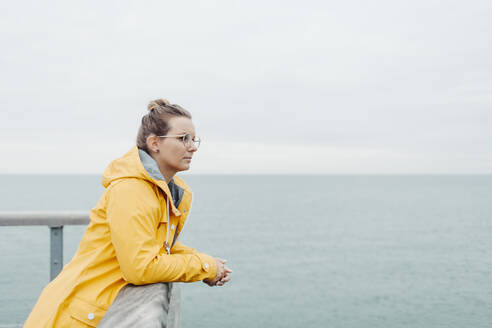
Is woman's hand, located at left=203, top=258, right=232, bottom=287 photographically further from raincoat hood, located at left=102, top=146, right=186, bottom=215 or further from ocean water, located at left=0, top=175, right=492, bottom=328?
ocean water, located at left=0, top=175, right=492, bottom=328

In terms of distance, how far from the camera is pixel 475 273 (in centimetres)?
2902

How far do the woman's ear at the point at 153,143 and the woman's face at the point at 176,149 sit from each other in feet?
0.05

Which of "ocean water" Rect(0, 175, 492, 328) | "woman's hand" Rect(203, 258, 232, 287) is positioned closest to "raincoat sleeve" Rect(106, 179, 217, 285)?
"woman's hand" Rect(203, 258, 232, 287)

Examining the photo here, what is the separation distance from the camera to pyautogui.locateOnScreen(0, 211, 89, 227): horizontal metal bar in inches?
98.9

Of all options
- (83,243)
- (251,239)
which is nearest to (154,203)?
(83,243)

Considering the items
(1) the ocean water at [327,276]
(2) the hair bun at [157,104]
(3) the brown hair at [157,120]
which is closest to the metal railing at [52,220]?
(3) the brown hair at [157,120]

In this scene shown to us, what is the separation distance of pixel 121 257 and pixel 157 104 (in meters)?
0.90

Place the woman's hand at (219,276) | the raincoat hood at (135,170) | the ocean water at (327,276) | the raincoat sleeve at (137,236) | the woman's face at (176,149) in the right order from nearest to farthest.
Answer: the raincoat sleeve at (137,236) < the raincoat hood at (135,170) < the woman's hand at (219,276) < the woman's face at (176,149) < the ocean water at (327,276)

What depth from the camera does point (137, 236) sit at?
1.62 m

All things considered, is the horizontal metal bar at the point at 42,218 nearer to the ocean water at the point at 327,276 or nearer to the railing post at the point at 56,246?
the railing post at the point at 56,246

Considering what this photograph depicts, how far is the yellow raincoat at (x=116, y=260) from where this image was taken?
1.61 meters

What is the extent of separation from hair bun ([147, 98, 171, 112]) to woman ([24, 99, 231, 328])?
12.9 inches

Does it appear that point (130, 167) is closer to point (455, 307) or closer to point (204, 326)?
point (204, 326)

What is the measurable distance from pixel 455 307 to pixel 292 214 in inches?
1850
